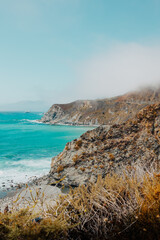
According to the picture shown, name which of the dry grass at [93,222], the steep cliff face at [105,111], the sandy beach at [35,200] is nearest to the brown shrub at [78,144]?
the sandy beach at [35,200]

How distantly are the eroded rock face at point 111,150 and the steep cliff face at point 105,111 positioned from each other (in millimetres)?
102090

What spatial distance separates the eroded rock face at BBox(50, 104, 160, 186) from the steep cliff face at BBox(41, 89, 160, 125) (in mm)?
102090

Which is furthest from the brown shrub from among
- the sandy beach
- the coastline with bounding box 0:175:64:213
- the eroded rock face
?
the sandy beach

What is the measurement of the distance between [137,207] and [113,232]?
0.58 meters

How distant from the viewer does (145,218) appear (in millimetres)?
2527

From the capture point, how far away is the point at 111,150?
7582 mm

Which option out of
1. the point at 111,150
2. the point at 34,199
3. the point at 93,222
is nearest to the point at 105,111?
the point at 111,150

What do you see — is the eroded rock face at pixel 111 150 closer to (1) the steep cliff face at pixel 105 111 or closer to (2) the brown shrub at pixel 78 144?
(2) the brown shrub at pixel 78 144

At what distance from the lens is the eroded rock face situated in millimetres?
6930

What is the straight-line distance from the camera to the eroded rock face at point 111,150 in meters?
6.93

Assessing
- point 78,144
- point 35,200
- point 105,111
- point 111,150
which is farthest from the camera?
point 105,111

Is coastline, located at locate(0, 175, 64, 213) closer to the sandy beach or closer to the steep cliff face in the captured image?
the sandy beach

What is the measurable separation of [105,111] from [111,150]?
431 ft

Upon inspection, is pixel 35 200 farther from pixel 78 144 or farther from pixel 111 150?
pixel 78 144
